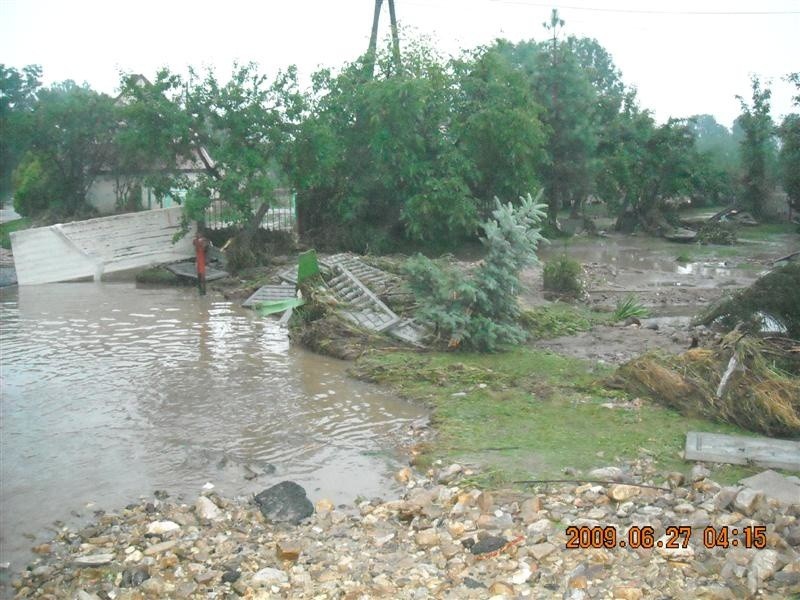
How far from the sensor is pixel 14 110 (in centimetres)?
2252

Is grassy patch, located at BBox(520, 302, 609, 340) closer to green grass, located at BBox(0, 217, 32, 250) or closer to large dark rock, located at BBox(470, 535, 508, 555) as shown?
large dark rock, located at BBox(470, 535, 508, 555)

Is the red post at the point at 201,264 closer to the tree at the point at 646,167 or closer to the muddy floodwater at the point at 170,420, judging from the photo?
the muddy floodwater at the point at 170,420

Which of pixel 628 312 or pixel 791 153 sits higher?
pixel 791 153

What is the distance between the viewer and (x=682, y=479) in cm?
577

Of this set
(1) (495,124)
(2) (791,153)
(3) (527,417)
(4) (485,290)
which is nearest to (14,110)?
(1) (495,124)

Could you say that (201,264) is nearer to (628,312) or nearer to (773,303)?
(628,312)

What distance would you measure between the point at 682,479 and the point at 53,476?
16.9 ft

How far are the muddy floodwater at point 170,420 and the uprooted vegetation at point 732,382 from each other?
8.08 feet

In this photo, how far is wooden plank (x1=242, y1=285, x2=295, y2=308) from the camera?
14688 mm

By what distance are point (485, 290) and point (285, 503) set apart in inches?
214

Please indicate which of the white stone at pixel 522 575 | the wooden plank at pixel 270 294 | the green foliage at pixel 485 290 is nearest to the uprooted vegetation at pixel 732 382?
the green foliage at pixel 485 290

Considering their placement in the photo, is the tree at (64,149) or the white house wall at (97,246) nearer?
the white house wall at (97,246)

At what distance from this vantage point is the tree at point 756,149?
104ft

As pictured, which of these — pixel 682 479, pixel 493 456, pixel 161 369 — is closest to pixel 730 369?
pixel 682 479
